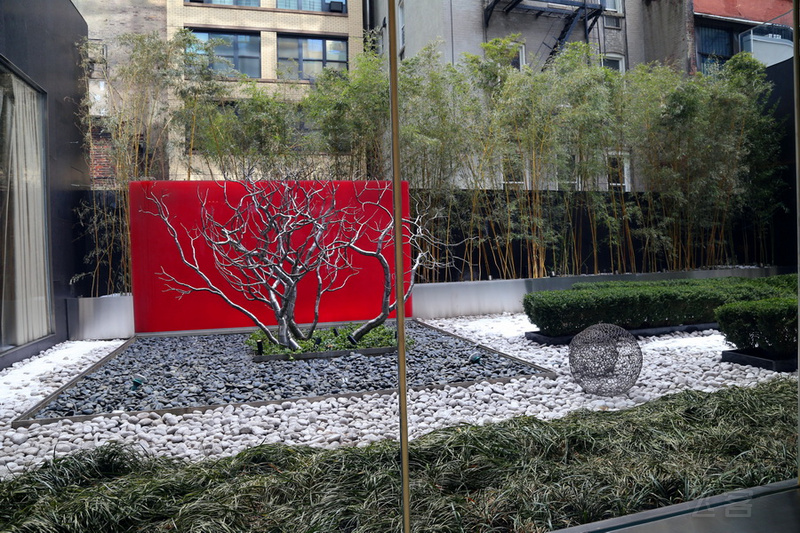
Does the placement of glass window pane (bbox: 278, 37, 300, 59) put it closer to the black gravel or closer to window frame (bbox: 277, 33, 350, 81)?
window frame (bbox: 277, 33, 350, 81)

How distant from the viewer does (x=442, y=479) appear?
151 cm

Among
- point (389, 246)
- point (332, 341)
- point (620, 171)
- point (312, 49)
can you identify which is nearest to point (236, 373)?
point (332, 341)

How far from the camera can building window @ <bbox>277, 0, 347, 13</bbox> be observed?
147cm

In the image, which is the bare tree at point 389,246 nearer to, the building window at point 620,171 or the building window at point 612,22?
the building window at point 620,171

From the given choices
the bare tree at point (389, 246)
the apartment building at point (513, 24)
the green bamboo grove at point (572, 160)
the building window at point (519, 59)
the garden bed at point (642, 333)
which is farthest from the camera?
the bare tree at point (389, 246)

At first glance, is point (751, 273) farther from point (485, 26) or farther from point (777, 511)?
point (485, 26)

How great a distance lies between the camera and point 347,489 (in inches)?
56.6

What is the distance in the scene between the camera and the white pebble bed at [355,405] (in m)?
1.58

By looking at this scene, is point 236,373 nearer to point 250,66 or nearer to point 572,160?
point 250,66

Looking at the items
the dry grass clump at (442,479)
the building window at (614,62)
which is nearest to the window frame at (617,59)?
the building window at (614,62)

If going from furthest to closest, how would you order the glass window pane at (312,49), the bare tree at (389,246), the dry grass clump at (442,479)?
the bare tree at (389,246) → the glass window pane at (312,49) → the dry grass clump at (442,479)

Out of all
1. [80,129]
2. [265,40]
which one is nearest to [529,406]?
[265,40]

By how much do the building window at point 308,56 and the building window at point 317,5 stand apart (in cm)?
8

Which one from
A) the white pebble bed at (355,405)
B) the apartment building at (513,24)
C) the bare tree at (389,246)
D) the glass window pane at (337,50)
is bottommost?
the white pebble bed at (355,405)
